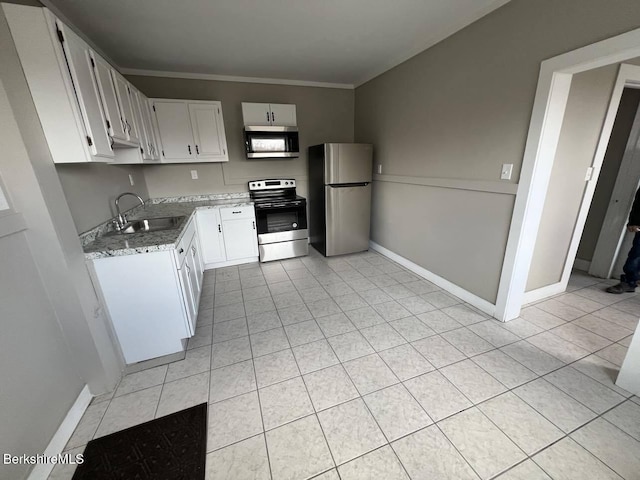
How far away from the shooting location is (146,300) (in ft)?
5.69

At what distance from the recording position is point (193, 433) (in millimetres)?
1370

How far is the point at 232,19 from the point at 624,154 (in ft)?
13.2

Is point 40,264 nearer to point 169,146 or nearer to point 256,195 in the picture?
point 169,146

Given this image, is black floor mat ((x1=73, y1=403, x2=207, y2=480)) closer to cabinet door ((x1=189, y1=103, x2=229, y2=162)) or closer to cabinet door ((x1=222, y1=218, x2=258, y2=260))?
cabinet door ((x1=222, y1=218, x2=258, y2=260))

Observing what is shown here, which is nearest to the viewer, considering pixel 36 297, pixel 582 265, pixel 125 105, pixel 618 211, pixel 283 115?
pixel 36 297

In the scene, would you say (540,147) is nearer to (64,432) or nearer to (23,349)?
(23,349)

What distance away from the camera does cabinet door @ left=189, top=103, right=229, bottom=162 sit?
321cm

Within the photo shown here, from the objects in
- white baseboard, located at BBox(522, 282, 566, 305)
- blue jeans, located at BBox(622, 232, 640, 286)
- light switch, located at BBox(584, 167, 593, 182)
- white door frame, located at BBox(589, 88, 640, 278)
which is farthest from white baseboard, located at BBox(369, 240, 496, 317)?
white door frame, located at BBox(589, 88, 640, 278)

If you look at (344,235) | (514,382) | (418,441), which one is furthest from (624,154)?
(418,441)

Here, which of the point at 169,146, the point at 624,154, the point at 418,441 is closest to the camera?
the point at 418,441

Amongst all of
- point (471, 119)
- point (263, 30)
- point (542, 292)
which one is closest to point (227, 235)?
point (263, 30)

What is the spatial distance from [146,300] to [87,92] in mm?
1345

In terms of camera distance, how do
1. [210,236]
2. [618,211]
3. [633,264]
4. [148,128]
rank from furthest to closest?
1. [210,236]
2. [148,128]
3. [618,211]
4. [633,264]

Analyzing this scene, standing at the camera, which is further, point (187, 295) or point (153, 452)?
point (187, 295)
